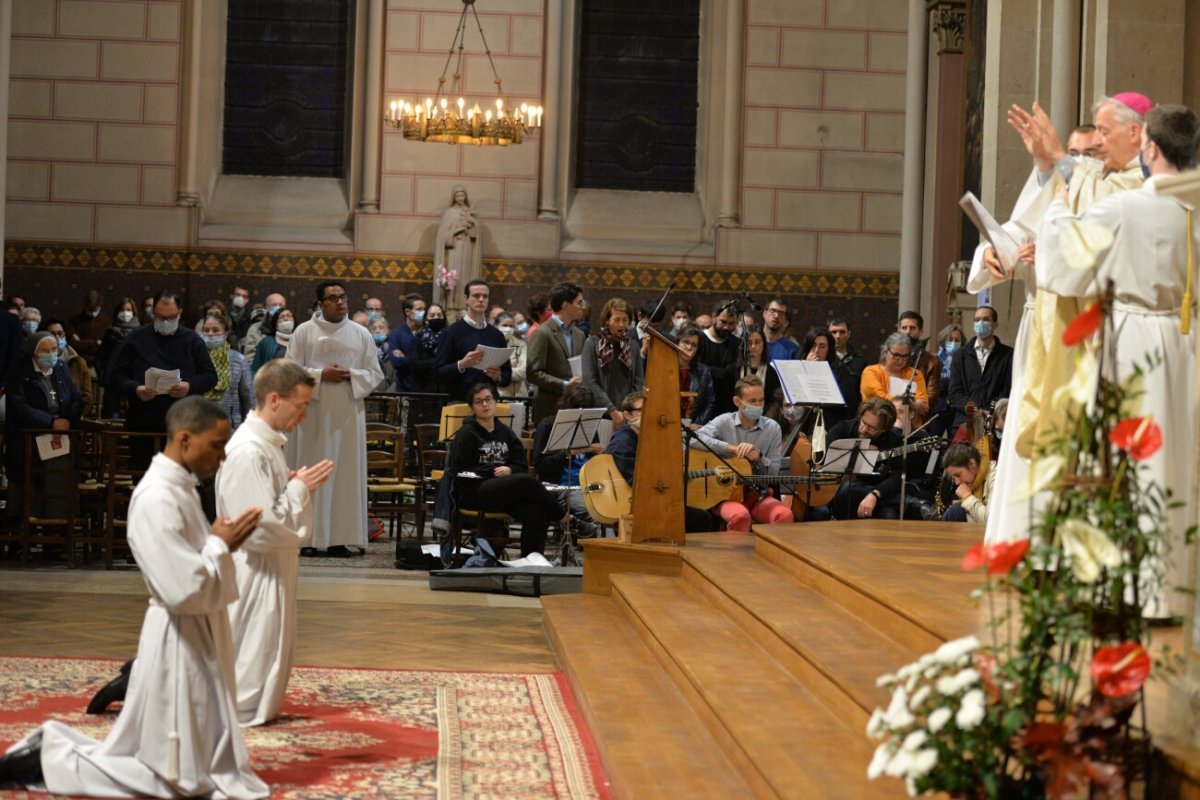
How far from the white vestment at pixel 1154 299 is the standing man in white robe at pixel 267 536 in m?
2.40

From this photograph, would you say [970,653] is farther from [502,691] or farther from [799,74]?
[799,74]

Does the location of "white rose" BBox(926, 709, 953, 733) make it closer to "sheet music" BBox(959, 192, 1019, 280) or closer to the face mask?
"sheet music" BBox(959, 192, 1019, 280)

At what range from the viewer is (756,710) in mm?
4664

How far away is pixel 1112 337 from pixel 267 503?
2.98m

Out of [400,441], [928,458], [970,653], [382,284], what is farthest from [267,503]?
[382,284]

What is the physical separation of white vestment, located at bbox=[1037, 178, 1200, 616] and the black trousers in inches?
193

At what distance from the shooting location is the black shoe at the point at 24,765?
424 cm

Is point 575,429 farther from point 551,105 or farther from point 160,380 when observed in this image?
point 551,105

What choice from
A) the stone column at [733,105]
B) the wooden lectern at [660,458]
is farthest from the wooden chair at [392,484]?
the stone column at [733,105]

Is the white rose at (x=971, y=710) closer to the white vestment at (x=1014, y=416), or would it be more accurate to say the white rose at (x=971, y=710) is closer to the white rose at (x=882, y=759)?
the white rose at (x=882, y=759)

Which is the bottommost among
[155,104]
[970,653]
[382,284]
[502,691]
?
[502,691]

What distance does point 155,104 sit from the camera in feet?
56.2

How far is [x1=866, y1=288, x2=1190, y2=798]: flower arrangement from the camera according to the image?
2.84 meters

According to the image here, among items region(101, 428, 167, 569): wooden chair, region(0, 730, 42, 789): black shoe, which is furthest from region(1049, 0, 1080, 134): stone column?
region(0, 730, 42, 789): black shoe
